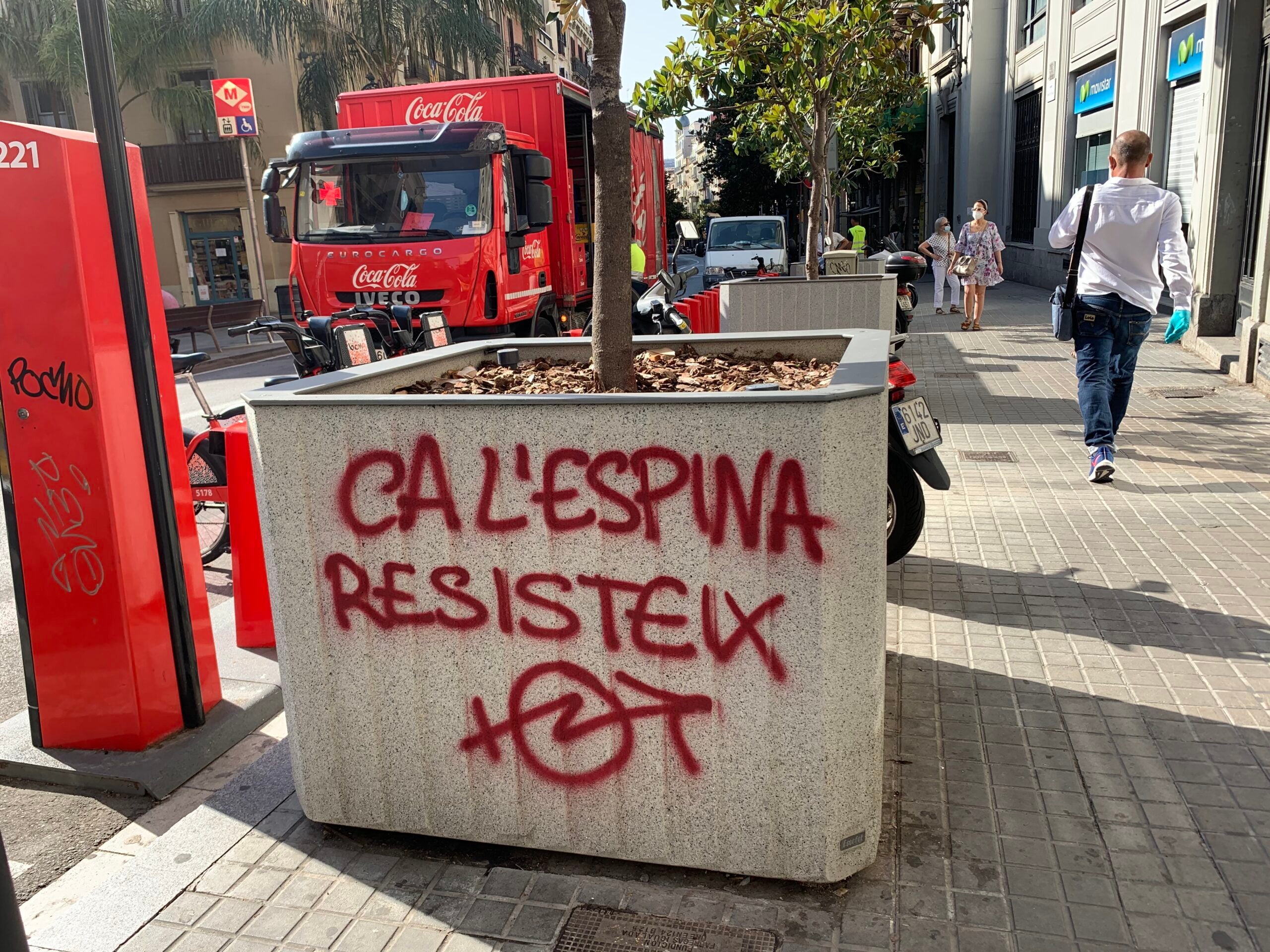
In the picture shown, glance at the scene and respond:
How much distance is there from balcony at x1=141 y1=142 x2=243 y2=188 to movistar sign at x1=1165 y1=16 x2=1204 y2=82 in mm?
27912

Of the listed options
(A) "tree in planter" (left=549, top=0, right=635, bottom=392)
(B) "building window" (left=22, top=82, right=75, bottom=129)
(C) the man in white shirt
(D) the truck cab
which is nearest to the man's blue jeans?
(C) the man in white shirt

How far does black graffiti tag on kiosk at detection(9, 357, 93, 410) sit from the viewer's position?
3428mm

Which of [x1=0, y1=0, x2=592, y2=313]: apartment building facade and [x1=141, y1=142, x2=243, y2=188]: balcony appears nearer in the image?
[x1=0, y1=0, x2=592, y2=313]: apartment building facade

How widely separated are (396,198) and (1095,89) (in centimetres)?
1475

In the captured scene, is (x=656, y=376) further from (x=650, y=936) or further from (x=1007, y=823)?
(x=650, y=936)

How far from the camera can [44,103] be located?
33812 millimetres

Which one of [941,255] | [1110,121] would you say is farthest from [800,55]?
[1110,121]

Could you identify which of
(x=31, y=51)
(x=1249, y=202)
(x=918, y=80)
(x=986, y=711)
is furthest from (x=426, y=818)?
(x=31, y=51)

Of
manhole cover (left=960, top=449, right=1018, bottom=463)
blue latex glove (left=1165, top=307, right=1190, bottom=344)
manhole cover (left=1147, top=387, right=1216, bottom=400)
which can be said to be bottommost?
manhole cover (left=960, top=449, right=1018, bottom=463)

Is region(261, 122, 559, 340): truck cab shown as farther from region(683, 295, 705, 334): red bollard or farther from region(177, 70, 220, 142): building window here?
region(177, 70, 220, 142): building window

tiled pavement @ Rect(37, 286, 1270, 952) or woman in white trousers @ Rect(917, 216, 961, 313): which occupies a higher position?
woman in white trousers @ Rect(917, 216, 961, 313)

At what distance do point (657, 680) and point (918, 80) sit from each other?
13552 mm

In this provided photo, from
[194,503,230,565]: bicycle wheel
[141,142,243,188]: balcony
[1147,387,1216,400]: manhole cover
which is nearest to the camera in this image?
[194,503,230,565]: bicycle wheel

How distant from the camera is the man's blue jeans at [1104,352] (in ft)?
21.6
